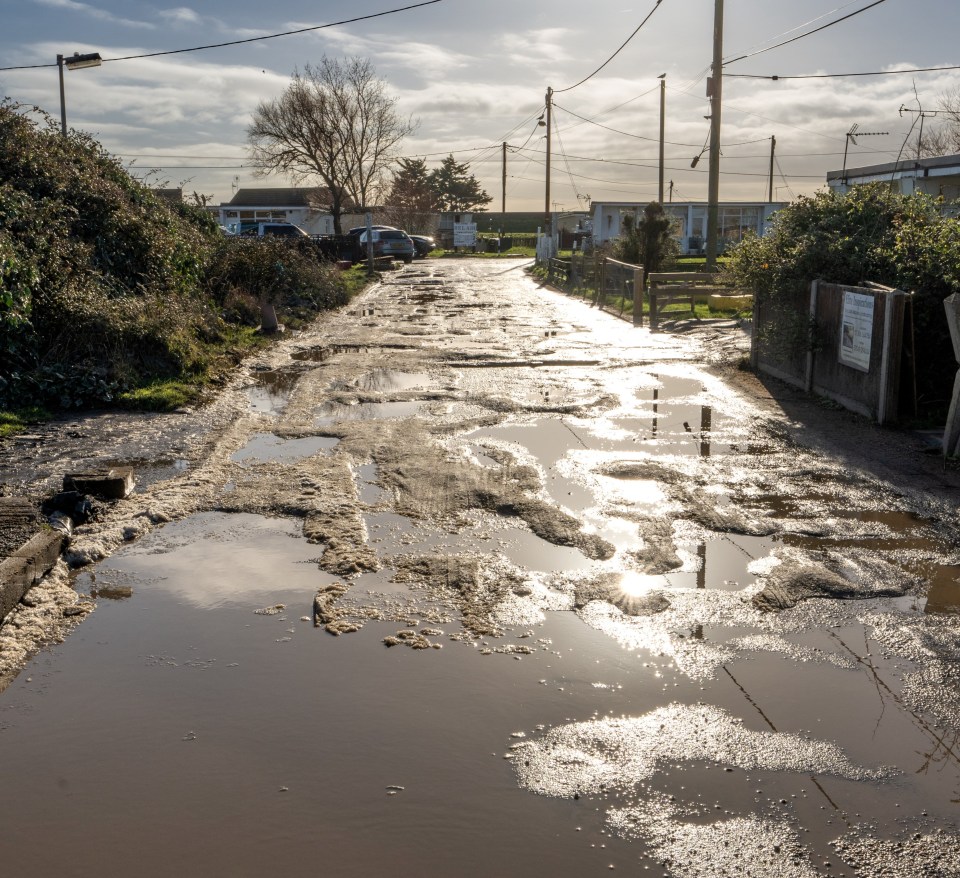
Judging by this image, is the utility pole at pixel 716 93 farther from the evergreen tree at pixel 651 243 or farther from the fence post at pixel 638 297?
the fence post at pixel 638 297

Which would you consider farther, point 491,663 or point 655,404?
point 655,404

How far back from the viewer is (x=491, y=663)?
4977 mm

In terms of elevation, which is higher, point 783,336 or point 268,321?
point 783,336

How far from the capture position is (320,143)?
65.3m

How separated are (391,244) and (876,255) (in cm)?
4245

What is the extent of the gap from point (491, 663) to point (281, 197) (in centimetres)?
9084

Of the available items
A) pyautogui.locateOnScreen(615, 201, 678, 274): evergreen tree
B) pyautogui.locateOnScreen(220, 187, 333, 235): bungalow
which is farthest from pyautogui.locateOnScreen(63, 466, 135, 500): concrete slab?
pyautogui.locateOnScreen(220, 187, 333, 235): bungalow

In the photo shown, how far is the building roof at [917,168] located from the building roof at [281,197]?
197 feet

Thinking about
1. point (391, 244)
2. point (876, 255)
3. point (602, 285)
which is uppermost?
point (391, 244)

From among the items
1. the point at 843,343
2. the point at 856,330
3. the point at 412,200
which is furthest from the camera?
the point at 412,200

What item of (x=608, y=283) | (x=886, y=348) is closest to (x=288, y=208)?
(x=608, y=283)

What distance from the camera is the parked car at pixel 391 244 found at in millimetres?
51547

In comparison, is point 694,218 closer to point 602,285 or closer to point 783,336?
point 602,285

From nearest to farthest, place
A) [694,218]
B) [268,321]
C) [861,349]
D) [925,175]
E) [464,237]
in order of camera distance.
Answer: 1. [861,349]
2. [268,321]
3. [925,175]
4. [694,218]
5. [464,237]
